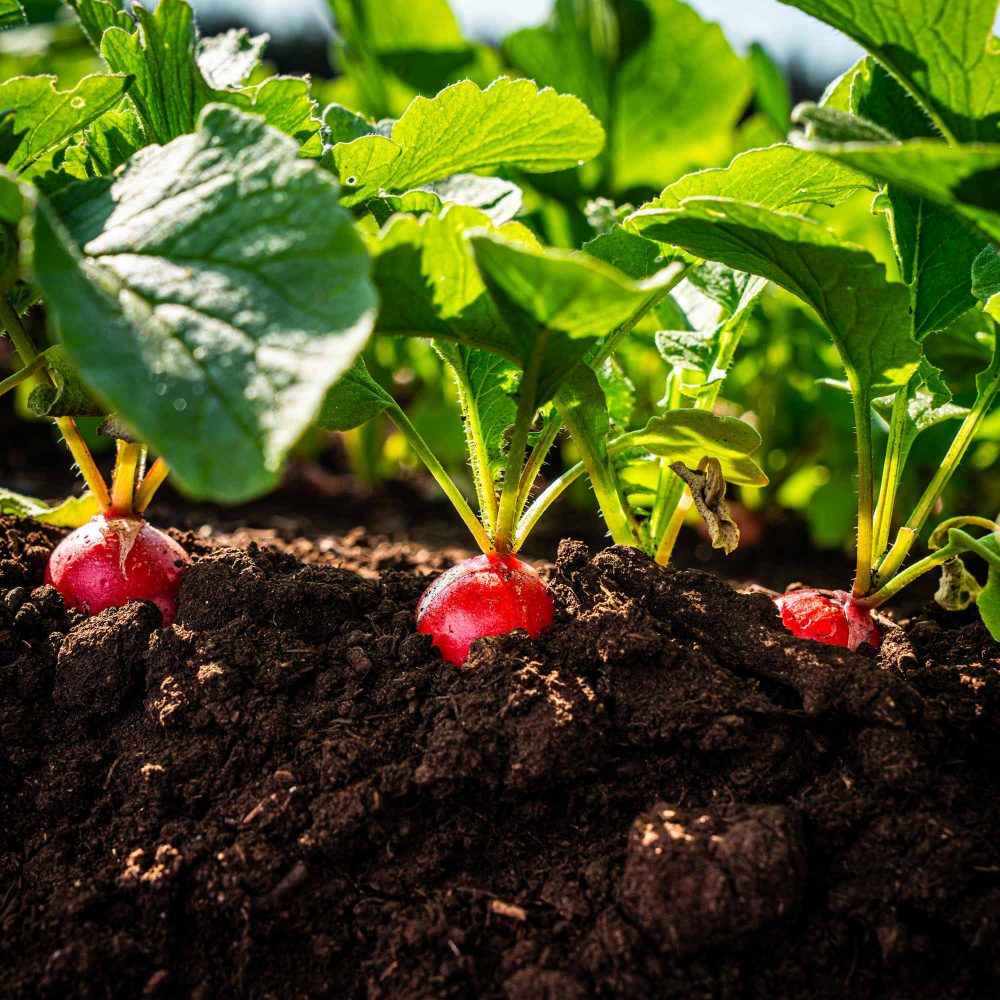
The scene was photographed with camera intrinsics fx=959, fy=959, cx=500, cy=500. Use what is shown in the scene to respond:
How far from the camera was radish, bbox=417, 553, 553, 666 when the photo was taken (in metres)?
1.25

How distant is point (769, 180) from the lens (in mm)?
1214

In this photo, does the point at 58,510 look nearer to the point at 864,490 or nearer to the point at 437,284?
the point at 437,284

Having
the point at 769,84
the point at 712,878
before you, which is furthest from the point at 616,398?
the point at 769,84

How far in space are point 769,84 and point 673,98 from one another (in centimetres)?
29

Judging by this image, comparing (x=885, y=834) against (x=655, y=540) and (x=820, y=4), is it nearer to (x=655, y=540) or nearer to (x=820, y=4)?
(x=655, y=540)

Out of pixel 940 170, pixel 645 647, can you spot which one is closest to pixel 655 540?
pixel 645 647

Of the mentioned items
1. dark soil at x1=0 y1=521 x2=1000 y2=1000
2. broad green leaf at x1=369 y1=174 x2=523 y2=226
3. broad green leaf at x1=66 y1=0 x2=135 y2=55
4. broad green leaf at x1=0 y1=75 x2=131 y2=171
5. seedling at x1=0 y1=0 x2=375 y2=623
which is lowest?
dark soil at x1=0 y1=521 x2=1000 y2=1000

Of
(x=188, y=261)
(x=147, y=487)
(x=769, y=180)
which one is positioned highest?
(x=188, y=261)

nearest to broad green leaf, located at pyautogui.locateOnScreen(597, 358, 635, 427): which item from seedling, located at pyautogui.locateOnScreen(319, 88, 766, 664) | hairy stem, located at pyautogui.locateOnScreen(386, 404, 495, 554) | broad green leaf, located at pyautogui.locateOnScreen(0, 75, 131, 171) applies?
seedling, located at pyautogui.locateOnScreen(319, 88, 766, 664)

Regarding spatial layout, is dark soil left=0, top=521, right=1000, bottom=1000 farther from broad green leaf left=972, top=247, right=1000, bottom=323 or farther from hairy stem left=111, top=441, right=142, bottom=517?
broad green leaf left=972, top=247, right=1000, bottom=323

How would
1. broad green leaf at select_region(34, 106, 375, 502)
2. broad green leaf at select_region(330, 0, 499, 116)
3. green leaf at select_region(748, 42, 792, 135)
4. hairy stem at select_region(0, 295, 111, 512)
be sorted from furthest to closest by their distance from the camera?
1. broad green leaf at select_region(330, 0, 499, 116)
2. green leaf at select_region(748, 42, 792, 135)
3. hairy stem at select_region(0, 295, 111, 512)
4. broad green leaf at select_region(34, 106, 375, 502)

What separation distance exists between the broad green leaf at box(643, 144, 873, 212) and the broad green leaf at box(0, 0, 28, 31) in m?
0.98

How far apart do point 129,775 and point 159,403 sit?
1.76ft

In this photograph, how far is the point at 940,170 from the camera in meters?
0.95
